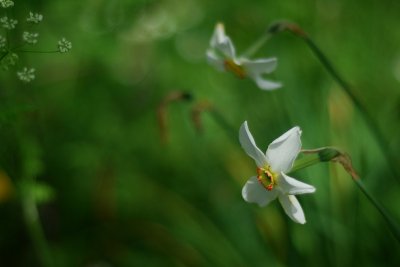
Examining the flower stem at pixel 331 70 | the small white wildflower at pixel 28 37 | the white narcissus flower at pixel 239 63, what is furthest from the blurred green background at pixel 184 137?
the small white wildflower at pixel 28 37

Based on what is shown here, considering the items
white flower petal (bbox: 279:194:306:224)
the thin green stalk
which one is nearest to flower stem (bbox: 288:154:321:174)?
white flower petal (bbox: 279:194:306:224)

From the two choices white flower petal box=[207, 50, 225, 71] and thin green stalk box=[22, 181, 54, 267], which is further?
thin green stalk box=[22, 181, 54, 267]

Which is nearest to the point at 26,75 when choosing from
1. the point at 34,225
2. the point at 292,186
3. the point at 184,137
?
the point at 292,186

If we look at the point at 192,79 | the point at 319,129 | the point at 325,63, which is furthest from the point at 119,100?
the point at 325,63

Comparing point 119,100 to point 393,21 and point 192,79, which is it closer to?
point 192,79

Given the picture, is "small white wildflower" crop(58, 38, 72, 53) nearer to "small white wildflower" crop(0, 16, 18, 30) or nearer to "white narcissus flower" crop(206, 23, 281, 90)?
"small white wildflower" crop(0, 16, 18, 30)

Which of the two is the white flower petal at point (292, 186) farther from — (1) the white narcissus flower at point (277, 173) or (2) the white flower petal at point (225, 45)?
(2) the white flower petal at point (225, 45)
